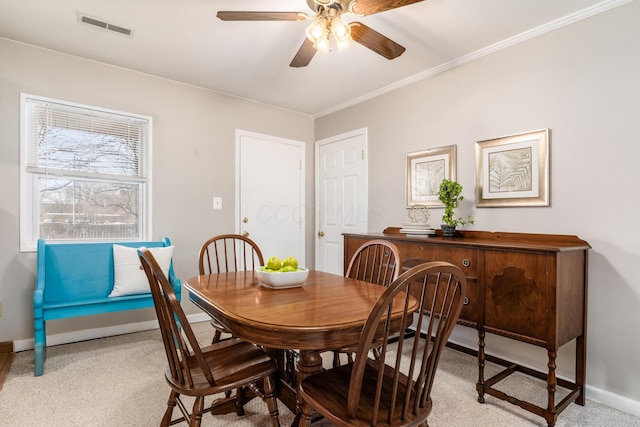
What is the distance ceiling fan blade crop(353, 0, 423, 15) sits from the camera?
173cm

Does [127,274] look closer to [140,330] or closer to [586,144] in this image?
[140,330]

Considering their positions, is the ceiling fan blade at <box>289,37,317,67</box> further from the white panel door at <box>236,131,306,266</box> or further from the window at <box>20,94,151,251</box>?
the window at <box>20,94,151,251</box>

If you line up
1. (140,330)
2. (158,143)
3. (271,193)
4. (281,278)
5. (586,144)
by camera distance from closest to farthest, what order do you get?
(281,278)
(586,144)
(140,330)
(158,143)
(271,193)

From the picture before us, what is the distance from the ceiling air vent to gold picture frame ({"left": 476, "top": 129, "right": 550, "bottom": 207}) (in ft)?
9.28

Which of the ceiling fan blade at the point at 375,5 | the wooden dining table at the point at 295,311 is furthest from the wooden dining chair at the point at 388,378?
the ceiling fan blade at the point at 375,5

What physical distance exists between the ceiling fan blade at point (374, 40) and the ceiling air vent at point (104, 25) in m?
1.71

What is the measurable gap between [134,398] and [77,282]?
121cm

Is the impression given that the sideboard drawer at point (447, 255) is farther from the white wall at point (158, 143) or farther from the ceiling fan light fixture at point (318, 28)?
the white wall at point (158, 143)

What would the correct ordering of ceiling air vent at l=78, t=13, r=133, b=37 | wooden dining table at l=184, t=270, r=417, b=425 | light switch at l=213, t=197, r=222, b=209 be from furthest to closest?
light switch at l=213, t=197, r=222, b=209 → ceiling air vent at l=78, t=13, r=133, b=37 → wooden dining table at l=184, t=270, r=417, b=425

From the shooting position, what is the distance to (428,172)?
312cm

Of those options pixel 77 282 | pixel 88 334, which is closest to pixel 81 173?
pixel 77 282

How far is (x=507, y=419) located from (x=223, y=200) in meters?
3.08

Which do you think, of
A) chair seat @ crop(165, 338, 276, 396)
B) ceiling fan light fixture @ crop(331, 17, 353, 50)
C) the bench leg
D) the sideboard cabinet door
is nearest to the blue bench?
the bench leg

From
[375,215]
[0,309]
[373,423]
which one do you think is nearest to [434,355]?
[373,423]
